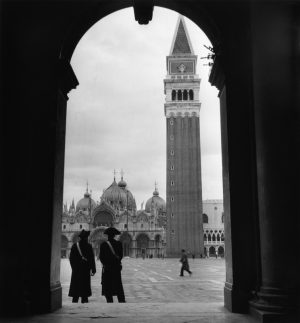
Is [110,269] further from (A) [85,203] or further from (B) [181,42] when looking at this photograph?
(A) [85,203]

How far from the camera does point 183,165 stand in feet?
205

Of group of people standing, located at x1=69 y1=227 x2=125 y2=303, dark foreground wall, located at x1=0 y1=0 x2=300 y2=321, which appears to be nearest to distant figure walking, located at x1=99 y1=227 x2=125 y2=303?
group of people standing, located at x1=69 y1=227 x2=125 y2=303

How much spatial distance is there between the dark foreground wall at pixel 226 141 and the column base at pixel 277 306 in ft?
0.03

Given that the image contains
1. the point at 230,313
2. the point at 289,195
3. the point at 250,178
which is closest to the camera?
the point at 289,195

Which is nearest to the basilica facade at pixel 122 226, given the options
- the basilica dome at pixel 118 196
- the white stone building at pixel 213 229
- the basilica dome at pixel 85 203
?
the basilica dome at pixel 118 196

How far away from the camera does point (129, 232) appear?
71.9 meters

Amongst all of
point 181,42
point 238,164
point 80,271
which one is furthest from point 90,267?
point 181,42

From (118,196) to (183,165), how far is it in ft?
71.0

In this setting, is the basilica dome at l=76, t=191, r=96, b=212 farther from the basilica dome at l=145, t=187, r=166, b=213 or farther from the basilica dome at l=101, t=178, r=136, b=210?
the basilica dome at l=145, t=187, r=166, b=213

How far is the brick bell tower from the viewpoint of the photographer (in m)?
60.0

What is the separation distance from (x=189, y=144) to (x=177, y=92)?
27.8ft

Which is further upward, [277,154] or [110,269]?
[277,154]

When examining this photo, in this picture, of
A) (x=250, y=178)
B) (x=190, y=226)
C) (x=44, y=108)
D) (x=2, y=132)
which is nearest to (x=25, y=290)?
(x=2, y=132)

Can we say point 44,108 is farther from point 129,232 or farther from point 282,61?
point 129,232
